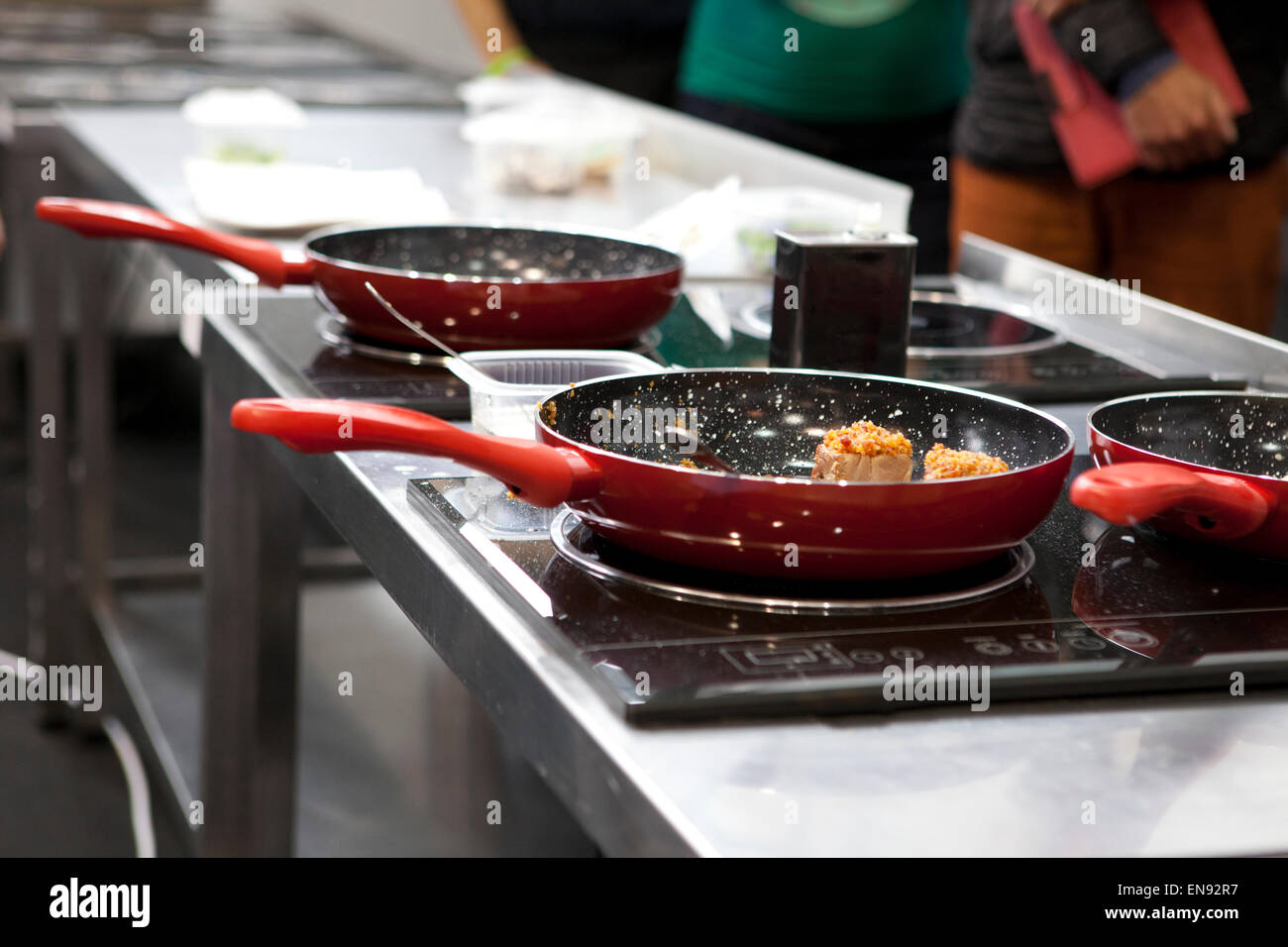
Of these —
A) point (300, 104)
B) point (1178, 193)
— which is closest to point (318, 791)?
point (300, 104)

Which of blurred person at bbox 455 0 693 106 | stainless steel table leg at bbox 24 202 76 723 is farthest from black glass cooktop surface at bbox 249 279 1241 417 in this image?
blurred person at bbox 455 0 693 106

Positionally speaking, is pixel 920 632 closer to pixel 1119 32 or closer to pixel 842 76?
pixel 1119 32

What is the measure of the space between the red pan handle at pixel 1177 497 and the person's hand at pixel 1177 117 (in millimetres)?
1369

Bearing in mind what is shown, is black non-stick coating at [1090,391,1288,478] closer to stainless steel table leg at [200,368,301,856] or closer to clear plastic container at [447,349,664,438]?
clear plastic container at [447,349,664,438]

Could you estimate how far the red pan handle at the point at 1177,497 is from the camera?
0.67 m

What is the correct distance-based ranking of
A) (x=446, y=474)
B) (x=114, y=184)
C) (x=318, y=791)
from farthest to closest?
(x=318, y=791)
(x=114, y=184)
(x=446, y=474)

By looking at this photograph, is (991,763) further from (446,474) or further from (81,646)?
(81,646)

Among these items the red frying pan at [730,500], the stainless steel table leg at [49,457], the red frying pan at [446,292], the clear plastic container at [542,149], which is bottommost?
the stainless steel table leg at [49,457]

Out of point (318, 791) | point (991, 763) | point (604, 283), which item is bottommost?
point (318, 791)

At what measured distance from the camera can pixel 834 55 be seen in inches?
111

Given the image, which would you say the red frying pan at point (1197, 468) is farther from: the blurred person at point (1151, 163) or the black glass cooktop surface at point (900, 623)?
the blurred person at point (1151, 163)

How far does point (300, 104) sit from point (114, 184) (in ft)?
2.52

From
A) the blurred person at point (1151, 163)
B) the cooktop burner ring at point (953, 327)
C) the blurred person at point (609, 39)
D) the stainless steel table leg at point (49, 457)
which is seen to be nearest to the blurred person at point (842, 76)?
the blurred person at point (1151, 163)
